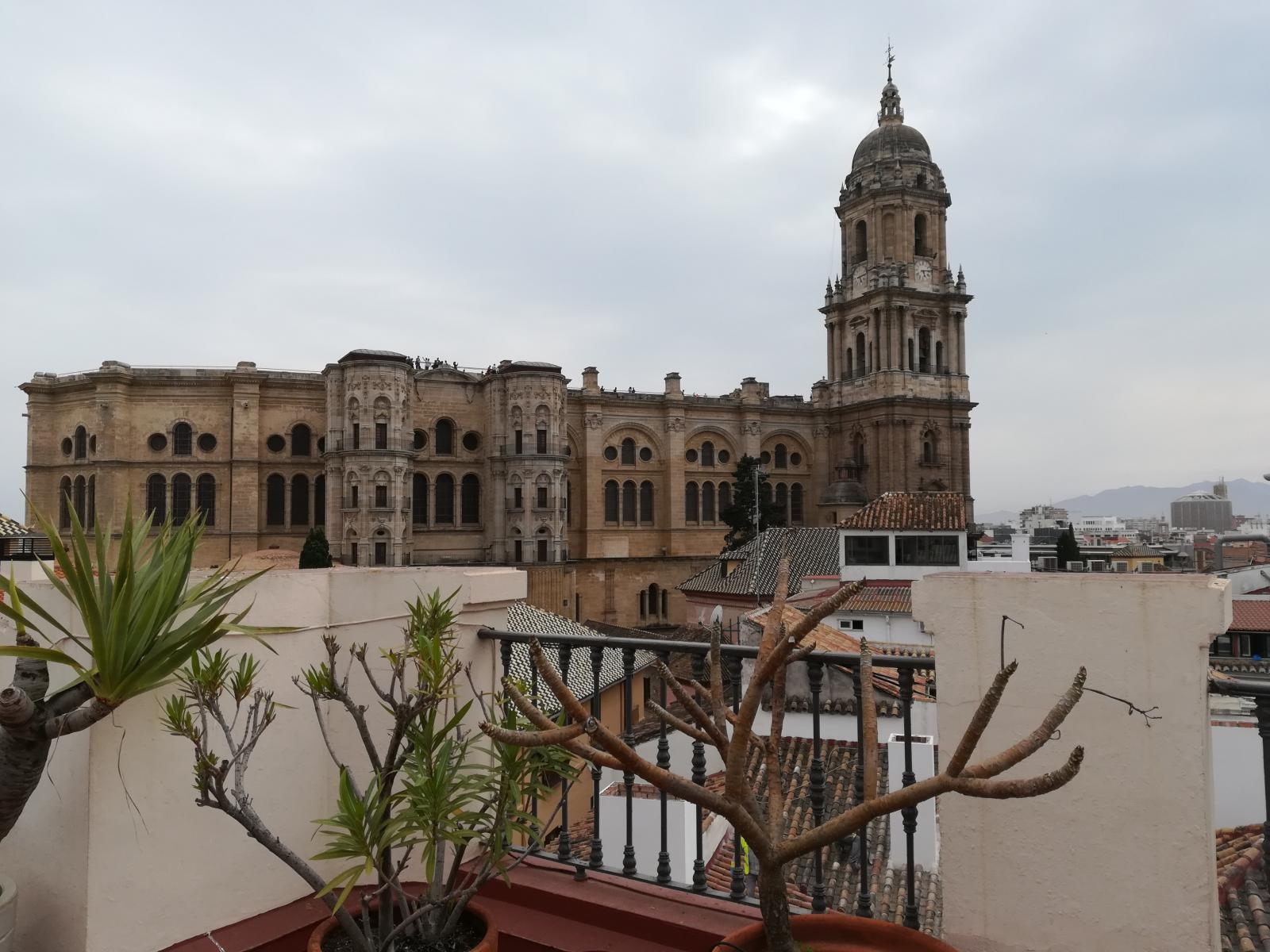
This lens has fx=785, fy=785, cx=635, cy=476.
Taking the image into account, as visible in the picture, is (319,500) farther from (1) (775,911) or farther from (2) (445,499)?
(1) (775,911)

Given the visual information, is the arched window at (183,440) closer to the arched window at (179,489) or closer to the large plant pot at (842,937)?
the arched window at (179,489)

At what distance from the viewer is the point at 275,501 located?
32.5 metres

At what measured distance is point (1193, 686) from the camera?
7.72ft

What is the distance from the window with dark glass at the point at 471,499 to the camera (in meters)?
34.0

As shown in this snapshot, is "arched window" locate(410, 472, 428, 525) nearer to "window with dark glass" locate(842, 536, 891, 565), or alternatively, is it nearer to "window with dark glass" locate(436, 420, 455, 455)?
"window with dark glass" locate(436, 420, 455, 455)

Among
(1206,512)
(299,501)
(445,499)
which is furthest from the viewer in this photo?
(1206,512)

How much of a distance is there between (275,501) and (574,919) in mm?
32750

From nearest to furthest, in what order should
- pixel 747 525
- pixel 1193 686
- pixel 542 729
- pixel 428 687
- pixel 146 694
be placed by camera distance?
pixel 542 729 < pixel 1193 686 < pixel 428 687 < pixel 146 694 < pixel 747 525

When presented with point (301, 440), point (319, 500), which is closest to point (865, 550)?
point (319, 500)

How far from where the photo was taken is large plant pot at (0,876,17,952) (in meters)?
2.69

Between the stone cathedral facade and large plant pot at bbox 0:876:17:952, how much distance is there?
1088 inches

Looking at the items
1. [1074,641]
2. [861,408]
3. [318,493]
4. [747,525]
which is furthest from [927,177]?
[1074,641]

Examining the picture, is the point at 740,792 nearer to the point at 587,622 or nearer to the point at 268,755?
the point at 268,755

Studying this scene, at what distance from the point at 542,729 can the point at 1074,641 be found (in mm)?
1701
